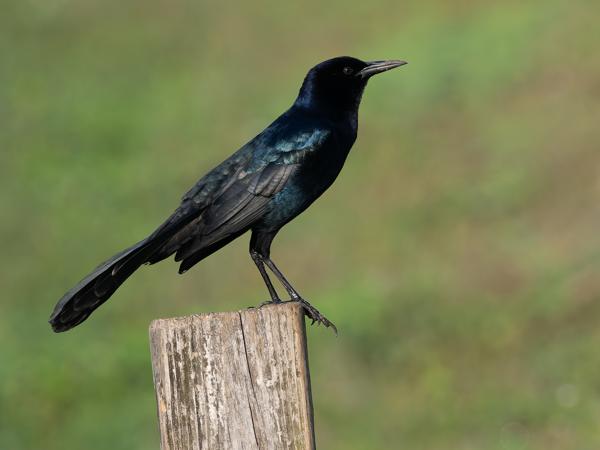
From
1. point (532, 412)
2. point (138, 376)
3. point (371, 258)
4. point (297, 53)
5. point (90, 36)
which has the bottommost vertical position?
point (532, 412)

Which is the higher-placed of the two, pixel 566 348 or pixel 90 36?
pixel 90 36

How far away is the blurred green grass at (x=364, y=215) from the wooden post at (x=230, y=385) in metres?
4.90

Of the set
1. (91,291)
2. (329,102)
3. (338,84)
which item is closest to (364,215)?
(338,84)

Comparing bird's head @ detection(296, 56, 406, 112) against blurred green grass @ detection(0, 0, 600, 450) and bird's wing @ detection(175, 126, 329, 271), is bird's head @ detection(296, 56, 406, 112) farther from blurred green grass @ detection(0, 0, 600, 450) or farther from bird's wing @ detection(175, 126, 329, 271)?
blurred green grass @ detection(0, 0, 600, 450)

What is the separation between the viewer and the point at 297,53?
1692cm

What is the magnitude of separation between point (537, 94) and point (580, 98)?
2.08 ft

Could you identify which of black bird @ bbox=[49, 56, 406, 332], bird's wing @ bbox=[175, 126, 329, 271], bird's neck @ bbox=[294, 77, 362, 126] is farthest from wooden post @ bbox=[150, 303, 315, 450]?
bird's neck @ bbox=[294, 77, 362, 126]

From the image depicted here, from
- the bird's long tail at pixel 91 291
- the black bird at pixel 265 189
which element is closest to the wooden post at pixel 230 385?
the bird's long tail at pixel 91 291

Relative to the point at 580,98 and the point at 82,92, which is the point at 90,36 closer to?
the point at 82,92

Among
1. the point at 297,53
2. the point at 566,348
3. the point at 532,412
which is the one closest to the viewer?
the point at 532,412

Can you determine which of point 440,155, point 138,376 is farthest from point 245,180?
point 440,155

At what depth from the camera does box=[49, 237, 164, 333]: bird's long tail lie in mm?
3877

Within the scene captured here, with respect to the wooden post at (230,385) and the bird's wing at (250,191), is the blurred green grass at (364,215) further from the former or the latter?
the wooden post at (230,385)

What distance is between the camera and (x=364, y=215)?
11969 millimetres
